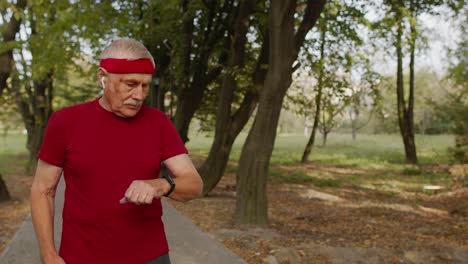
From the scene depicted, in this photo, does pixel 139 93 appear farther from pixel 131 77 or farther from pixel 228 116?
pixel 228 116

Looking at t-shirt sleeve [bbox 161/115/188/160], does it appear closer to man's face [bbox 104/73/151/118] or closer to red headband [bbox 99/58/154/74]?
man's face [bbox 104/73/151/118]

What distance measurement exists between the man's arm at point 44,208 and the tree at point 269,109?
6.75 m

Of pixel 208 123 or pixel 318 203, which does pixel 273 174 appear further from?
pixel 318 203

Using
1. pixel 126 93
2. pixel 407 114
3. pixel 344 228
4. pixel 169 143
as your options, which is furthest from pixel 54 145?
pixel 407 114

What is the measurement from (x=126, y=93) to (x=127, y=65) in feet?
0.40

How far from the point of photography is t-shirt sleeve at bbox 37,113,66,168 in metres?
2.28

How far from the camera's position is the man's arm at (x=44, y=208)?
91.7 inches

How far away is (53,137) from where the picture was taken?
2289 mm

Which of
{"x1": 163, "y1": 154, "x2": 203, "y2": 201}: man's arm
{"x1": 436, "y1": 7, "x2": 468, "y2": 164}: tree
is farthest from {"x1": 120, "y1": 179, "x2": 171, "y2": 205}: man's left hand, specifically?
{"x1": 436, "y1": 7, "x2": 468, "y2": 164}: tree

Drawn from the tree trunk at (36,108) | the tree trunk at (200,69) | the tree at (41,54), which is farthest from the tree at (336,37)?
the tree trunk at (36,108)

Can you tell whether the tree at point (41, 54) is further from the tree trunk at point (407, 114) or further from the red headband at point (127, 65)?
the tree trunk at point (407, 114)

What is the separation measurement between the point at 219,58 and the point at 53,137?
13.5 meters

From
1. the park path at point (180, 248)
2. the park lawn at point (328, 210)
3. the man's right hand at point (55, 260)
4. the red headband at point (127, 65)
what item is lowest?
the park lawn at point (328, 210)

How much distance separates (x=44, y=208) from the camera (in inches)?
92.5
